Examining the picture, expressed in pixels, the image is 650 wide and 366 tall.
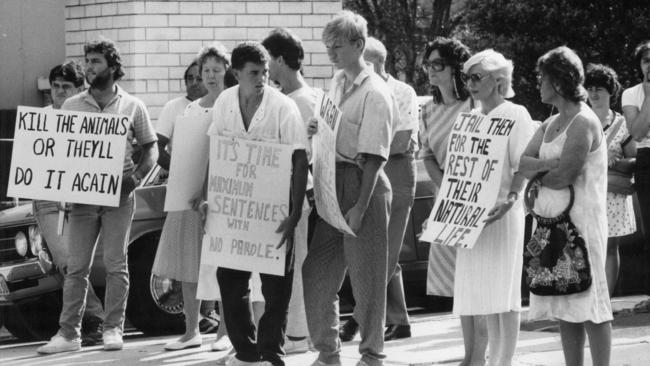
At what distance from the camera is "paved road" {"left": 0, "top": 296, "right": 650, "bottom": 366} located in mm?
7992

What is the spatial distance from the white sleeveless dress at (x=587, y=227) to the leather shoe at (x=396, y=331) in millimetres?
2090

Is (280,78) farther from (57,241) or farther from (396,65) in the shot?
(396,65)

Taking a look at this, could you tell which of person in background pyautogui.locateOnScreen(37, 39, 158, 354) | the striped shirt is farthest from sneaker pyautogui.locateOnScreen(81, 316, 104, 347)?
the striped shirt

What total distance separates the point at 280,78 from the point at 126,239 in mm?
1652

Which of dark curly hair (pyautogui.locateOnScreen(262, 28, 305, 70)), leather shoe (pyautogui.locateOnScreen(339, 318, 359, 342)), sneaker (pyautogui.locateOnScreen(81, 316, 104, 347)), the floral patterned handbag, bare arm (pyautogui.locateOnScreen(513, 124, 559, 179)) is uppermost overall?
dark curly hair (pyautogui.locateOnScreen(262, 28, 305, 70))

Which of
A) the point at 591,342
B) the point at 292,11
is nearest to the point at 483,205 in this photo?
the point at 591,342

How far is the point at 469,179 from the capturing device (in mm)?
7281

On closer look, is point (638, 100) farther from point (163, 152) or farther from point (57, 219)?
point (57, 219)

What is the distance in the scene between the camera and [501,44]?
23.8 metres

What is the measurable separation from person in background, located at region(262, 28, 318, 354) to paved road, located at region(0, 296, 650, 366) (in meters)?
0.17

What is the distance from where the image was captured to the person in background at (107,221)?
8727mm

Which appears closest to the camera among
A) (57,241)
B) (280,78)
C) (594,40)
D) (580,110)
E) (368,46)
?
(580,110)

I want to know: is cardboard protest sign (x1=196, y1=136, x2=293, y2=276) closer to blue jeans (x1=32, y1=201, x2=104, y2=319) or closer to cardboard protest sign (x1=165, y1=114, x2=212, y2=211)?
cardboard protest sign (x1=165, y1=114, x2=212, y2=211)

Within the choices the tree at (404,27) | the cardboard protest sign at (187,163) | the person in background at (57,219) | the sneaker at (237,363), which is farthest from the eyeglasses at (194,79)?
the tree at (404,27)
